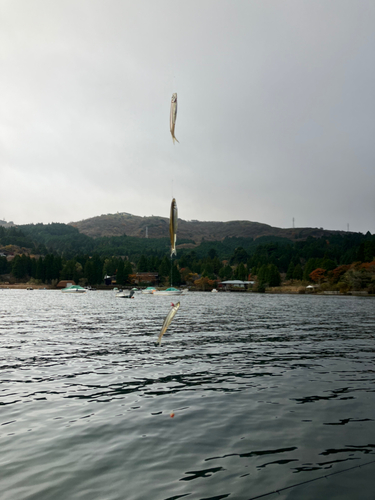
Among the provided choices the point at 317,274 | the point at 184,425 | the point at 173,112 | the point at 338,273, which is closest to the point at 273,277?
the point at 317,274

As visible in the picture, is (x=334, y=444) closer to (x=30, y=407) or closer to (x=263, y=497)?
(x=263, y=497)

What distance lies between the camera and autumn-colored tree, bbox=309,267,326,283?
6924 inches

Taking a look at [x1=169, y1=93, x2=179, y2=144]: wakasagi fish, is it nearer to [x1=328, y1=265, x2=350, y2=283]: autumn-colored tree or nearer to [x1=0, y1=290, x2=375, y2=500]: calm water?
[x1=0, y1=290, x2=375, y2=500]: calm water

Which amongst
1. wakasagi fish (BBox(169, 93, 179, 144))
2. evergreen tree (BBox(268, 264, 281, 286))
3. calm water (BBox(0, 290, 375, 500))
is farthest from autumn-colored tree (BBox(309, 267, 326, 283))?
wakasagi fish (BBox(169, 93, 179, 144))

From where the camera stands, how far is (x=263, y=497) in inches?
267

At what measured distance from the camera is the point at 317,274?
179 meters

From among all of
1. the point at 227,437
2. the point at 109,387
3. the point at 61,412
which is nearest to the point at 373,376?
the point at 227,437

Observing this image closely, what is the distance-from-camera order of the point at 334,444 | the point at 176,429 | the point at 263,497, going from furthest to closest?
the point at 176,429
the point at 334,444
the point at 263,497

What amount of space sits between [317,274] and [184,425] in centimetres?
17968

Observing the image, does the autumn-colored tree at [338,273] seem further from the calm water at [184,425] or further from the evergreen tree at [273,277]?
the calm water at [184,425]

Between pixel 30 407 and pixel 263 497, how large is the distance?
303 inches

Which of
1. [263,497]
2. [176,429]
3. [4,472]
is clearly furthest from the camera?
[176,429]

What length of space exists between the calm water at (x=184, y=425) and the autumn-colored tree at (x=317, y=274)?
163 m

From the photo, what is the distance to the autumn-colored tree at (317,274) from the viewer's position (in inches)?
6924
